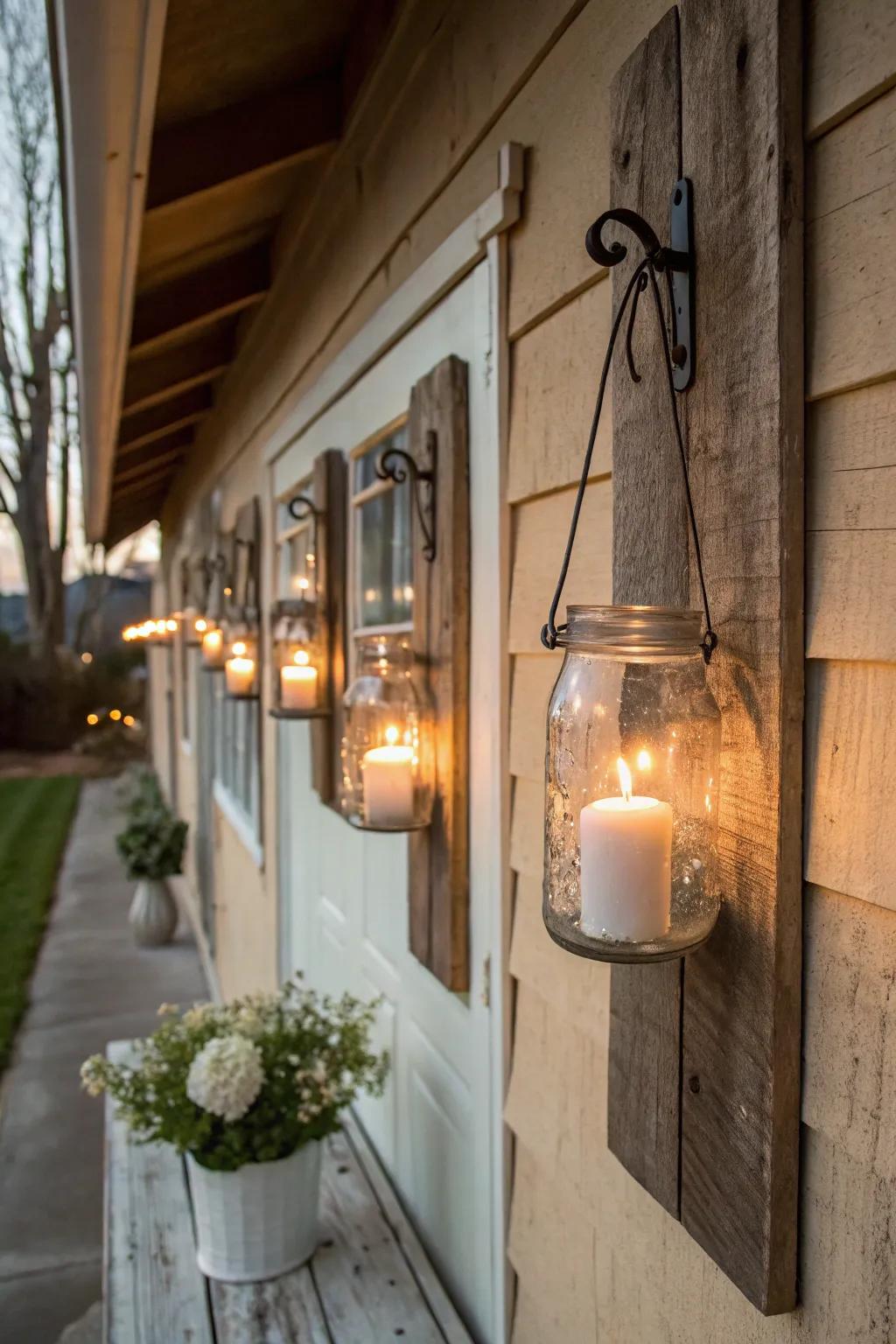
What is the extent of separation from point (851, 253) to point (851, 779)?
36 centimetres

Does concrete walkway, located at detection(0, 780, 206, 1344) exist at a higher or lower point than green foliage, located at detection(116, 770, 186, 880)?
lower

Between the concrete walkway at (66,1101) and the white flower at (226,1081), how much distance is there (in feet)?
4.43

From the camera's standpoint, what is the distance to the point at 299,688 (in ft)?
7.09

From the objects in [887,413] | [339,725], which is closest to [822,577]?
[887,413]

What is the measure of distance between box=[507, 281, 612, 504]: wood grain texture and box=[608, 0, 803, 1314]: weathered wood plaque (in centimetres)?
17

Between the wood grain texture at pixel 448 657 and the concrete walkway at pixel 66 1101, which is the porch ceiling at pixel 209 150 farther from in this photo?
the concrete walkway at pixel 66 1101

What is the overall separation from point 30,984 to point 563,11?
16.3ft

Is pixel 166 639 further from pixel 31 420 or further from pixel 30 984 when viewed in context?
pixel 31 420

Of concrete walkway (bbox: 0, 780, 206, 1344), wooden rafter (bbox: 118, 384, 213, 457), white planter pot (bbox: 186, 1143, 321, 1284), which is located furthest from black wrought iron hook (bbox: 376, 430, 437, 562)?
wooden rafter (bbox: 118, 384, 213, 457)

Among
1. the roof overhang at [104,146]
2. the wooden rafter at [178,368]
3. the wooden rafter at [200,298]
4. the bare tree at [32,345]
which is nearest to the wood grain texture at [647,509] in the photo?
the roof overhang at [104,146]

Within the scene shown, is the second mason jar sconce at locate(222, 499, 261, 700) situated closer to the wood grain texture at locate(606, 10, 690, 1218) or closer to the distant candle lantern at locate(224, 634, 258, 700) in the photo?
the distant candle lantern at locate(224, 634, 258, 700)

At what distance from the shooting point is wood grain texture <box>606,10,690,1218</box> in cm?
81

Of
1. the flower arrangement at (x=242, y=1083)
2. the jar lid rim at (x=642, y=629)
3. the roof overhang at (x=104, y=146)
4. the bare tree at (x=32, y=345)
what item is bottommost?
the flower arrangement at (x=242, y=1083)

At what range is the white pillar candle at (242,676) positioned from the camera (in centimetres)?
310
